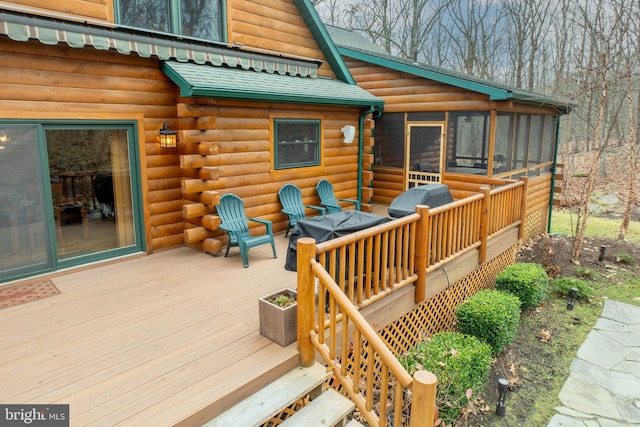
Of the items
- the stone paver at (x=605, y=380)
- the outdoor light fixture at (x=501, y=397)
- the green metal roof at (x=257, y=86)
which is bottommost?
the stone paver at (x=605, y=380)

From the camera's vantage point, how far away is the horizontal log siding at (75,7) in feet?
16.4

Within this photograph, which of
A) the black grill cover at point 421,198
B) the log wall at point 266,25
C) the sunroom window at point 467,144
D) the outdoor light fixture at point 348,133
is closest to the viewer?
the log wall at point 266,25

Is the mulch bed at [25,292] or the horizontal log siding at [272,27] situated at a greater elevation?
the horizontal log siding at [272,27]

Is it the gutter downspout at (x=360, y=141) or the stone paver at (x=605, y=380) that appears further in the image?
the gutter downspout at (x=360, y=141)

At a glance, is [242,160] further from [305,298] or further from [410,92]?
[410,92]

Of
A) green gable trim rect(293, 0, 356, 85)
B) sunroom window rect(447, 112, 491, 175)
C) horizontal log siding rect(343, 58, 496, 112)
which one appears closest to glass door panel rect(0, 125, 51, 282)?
green gable trim rect(293, 0, 356, 85)

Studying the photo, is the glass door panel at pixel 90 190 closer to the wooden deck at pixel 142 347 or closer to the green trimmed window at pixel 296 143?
the wooden deck at pixel 142 347

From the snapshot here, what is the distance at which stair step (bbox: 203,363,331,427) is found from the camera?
3012 mm

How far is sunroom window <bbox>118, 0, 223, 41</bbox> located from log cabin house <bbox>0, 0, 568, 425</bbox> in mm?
22

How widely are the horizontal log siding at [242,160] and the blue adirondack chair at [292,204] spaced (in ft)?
0.38

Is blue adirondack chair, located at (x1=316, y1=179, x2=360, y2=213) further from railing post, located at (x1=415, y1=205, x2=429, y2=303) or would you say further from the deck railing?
railing post, located at (x1=415, y1=205, x2=429, y2=303)

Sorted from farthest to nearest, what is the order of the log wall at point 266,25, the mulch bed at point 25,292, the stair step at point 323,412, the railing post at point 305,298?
the log wall at point 266,25 → the mulch bed at point 25,292 → the railing post at point 305,298 → the stair step at point 323,412

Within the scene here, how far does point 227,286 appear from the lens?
5.16m

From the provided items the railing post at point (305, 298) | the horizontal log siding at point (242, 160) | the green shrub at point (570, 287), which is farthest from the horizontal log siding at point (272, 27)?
the green shrub at point (570, 287)
